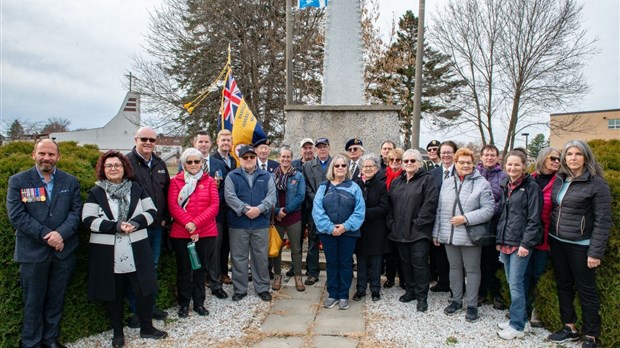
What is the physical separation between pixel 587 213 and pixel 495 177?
113 centimetres

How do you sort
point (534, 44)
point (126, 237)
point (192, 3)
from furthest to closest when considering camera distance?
1. point (192, 3)
2. point (534, 44)
3. point (126, 237)

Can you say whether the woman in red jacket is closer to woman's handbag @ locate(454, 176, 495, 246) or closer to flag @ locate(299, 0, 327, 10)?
woman's handbag @ locate(454, 176, 495, 246)

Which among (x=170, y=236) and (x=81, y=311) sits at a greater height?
(x=170, y=236)

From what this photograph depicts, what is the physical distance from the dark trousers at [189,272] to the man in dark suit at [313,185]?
1395mm

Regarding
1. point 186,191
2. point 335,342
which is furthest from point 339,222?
point 186,191

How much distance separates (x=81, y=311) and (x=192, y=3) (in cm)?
1523

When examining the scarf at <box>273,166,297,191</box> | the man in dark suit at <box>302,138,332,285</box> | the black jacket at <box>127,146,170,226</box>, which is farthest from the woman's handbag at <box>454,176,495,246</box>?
the black jacket at <box>127,146,170,226</box>

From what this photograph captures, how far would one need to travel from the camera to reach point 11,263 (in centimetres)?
342

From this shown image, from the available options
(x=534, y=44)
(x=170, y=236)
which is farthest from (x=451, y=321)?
(x=534, y=44)

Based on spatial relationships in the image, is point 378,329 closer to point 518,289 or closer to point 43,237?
point 518,289

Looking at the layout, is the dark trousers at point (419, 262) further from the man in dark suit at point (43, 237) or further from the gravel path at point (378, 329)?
the man in dark suit at point (43, 237)

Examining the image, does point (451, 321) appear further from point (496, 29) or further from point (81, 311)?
point (496, 29)

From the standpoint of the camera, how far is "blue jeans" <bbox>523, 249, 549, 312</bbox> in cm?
408

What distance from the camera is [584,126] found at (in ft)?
58.5
